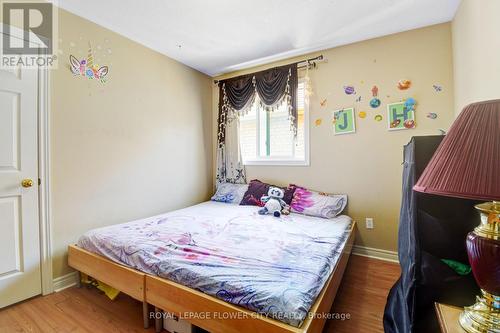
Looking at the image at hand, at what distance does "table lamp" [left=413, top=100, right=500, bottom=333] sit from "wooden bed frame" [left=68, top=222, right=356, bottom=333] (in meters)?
0.61

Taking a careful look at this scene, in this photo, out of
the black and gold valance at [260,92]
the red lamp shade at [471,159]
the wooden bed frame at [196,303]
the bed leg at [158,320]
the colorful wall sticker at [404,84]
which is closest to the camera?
the red lamp shade at [471,159]

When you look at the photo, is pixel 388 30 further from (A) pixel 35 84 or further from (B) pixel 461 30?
(A) pixel 35 84

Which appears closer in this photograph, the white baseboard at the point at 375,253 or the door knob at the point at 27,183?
the door knob at the point at 27,183

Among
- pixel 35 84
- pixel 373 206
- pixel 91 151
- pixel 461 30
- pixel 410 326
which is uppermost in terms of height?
pixel 461 30

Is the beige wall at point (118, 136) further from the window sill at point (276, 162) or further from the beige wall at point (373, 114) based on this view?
the beige wall at point (373, 114)

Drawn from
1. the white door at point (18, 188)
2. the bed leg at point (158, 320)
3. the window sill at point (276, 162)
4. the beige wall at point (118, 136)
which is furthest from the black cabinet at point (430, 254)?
the white door at point (18, 188)

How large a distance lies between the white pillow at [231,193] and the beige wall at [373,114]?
90cm

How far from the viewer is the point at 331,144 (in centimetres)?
283

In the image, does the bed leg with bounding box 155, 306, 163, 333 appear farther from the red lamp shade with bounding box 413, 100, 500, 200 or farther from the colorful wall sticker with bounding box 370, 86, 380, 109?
the colorful wall sticker with bounding box 370, 86, 380, 109

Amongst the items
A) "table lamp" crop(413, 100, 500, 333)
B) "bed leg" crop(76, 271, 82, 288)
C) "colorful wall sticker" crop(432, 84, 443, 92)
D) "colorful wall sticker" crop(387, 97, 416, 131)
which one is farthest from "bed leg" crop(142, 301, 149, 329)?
"colorful wall sticker" crop(432, 84, 443, 92)

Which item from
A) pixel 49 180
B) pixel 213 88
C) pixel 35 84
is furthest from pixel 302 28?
pixel 49 180

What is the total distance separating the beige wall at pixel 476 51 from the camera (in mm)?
1365

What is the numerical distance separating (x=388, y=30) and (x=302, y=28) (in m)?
0.94

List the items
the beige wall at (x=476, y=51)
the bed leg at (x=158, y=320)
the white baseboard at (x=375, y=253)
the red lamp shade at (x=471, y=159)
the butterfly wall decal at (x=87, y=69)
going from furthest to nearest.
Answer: the white baseboard at (x=375, y=253), the butterfly wall decal at (x=87, y=69), the bed leg at (x=158, y=320), the beige wall at (x=476, y=51), the red lamp shade at (x=471, y=159)
